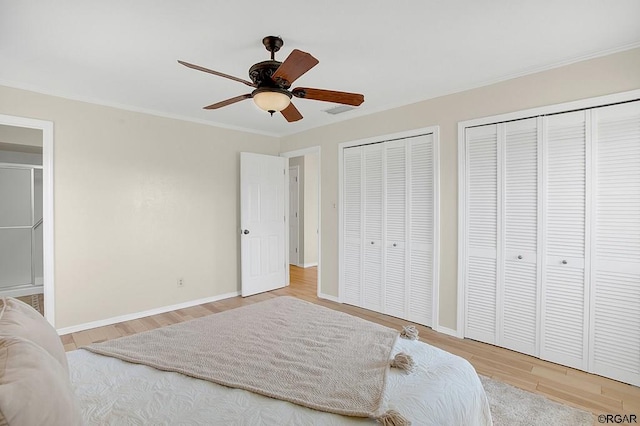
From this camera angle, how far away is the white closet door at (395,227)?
3.65 metres

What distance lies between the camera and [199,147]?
4.28 metres

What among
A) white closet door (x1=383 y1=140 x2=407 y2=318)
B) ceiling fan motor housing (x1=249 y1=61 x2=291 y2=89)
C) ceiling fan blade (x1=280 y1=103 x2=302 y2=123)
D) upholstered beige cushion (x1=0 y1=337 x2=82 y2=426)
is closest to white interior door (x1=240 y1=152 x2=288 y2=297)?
white closet door (x1=383 y1=140 x2=407 y2=318)

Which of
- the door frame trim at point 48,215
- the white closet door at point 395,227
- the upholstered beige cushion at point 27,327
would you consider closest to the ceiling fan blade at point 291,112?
the white closet door at point 395,227

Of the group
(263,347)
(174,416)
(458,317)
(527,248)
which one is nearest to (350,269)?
(458,317)

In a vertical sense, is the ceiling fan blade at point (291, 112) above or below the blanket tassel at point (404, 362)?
above

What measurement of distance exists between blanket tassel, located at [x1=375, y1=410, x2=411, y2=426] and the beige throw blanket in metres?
0.01

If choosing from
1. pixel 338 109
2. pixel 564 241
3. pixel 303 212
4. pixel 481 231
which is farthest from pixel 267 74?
pixel 303 212

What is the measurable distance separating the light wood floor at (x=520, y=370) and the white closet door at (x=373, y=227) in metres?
0.23

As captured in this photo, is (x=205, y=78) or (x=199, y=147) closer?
(x=205, y=78)

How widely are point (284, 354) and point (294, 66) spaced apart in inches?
61.5

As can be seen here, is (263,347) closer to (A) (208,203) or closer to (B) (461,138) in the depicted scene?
(B) (461,138)

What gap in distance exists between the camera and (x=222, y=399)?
1.24m

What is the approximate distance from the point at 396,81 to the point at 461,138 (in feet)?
2.84

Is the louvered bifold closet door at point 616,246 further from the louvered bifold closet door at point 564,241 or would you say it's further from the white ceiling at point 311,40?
the white ceiling at point 311,40
